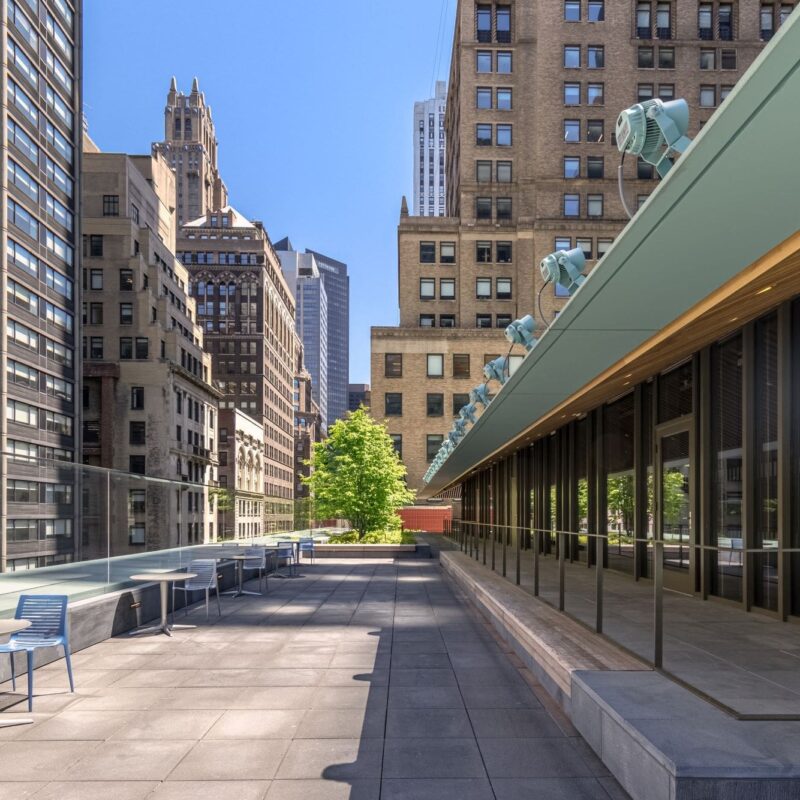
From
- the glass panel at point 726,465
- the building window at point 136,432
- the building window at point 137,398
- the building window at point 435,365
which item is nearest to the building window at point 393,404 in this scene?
the building window at point 435,365

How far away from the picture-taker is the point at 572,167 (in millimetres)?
65688

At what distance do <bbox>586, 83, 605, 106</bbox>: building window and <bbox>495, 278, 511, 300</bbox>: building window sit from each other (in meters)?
14.6

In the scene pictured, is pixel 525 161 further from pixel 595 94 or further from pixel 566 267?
pixel 566 267

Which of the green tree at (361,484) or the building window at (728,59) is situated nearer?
the green tree at (361,484)

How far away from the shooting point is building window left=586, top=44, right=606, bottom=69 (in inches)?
2507

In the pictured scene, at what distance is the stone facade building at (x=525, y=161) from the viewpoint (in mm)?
63156

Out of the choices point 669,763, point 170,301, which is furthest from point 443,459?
point 170,301

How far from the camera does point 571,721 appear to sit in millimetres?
7059

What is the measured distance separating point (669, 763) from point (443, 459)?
29.0 m

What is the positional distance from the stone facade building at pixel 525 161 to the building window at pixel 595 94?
0.38 ft

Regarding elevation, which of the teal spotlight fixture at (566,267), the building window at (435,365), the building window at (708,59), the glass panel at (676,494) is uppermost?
the building window at (708,59)

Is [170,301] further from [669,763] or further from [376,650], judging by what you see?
[669,763]

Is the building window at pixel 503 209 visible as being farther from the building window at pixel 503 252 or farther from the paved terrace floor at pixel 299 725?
the paved terrace floor at pixel 299 725

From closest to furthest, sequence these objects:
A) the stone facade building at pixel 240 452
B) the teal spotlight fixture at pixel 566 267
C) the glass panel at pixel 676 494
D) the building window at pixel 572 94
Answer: the teal spotlight fixture at pixel 566 267
the glass panel at pixel 676 494
the building window at pixel 572 94
the stone facade building at pixel 240 452
